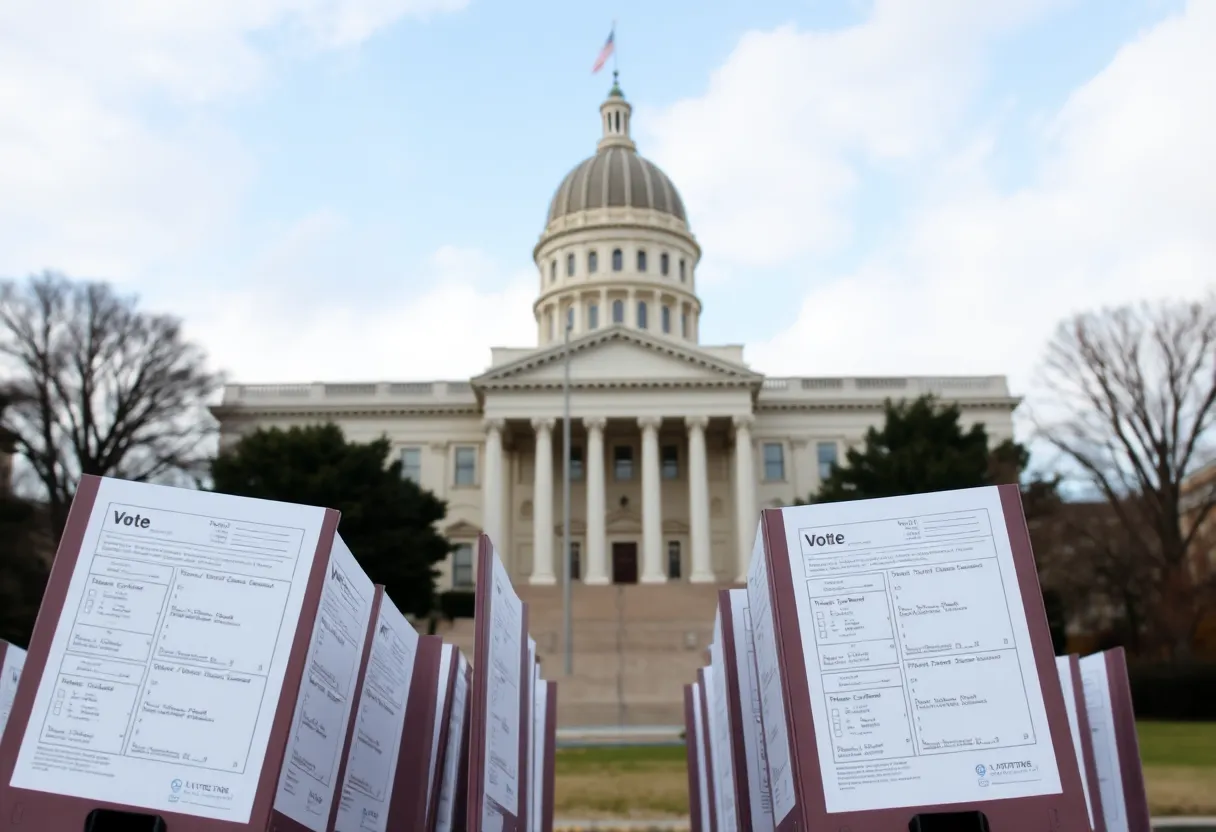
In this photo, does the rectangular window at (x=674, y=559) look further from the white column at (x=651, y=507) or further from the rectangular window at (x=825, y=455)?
the rectangular window at (x=825, y=455)

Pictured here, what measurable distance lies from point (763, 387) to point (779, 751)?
5760cm

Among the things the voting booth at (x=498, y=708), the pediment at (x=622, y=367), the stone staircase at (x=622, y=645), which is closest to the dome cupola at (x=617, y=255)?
the pediment at (x=622, y=367)

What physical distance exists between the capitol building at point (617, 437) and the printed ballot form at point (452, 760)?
144 ft

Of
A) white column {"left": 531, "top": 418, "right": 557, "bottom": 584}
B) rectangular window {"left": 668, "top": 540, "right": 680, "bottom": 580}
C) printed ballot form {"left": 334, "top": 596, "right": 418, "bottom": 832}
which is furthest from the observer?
rectangular window {"left": 668, "top": 540, "right": 680, "bottom": 580}

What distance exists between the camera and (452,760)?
6.92 meters

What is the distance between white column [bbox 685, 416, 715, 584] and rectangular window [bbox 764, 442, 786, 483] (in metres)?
4.89

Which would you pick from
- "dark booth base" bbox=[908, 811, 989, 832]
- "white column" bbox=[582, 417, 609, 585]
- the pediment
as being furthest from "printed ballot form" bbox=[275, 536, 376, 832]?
the pediment

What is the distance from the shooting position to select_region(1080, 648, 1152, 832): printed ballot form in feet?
24.7

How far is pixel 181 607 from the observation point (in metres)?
4.34

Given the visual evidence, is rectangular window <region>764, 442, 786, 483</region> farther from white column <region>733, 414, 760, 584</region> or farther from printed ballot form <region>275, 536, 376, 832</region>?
printed ballot form <region>275, 536, 376, 832</region>

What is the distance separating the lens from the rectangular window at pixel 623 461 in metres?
61.5

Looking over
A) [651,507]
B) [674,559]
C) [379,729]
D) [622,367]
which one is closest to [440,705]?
[379,729]

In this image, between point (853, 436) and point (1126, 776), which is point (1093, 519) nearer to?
point (853, 436)

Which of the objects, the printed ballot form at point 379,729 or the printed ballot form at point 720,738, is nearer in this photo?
the printed ballot form at point 379,729
